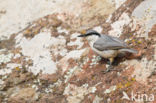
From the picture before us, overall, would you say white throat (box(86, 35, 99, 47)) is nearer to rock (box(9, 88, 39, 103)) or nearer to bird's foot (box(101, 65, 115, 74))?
bird's foot (box(101, 65, 115, 74))

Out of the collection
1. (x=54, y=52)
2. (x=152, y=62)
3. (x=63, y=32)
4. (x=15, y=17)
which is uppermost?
(x=15, y=17)

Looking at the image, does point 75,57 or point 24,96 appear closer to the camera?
point 24,96

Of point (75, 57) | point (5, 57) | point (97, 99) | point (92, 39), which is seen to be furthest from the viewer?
point (5, 57)

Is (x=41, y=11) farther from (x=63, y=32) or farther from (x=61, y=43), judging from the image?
(x=61, y=43)

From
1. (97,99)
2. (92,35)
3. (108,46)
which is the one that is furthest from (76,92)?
(92,35)

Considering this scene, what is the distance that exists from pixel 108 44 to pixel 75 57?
1.43m

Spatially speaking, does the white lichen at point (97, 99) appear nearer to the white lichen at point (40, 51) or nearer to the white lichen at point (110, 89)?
the white lichen at point (110, 89)

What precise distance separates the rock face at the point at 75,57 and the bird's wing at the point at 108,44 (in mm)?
469

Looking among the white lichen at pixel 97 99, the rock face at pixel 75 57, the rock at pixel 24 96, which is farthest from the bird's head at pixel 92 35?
the rock at pixel 24 96

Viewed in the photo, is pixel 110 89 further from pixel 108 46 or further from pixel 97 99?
pixel 108 46

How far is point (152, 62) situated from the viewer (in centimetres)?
455

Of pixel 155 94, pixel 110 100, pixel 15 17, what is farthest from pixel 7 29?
pixel 155 94

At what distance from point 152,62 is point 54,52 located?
3416 mm

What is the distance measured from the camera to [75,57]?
618 centimetres
